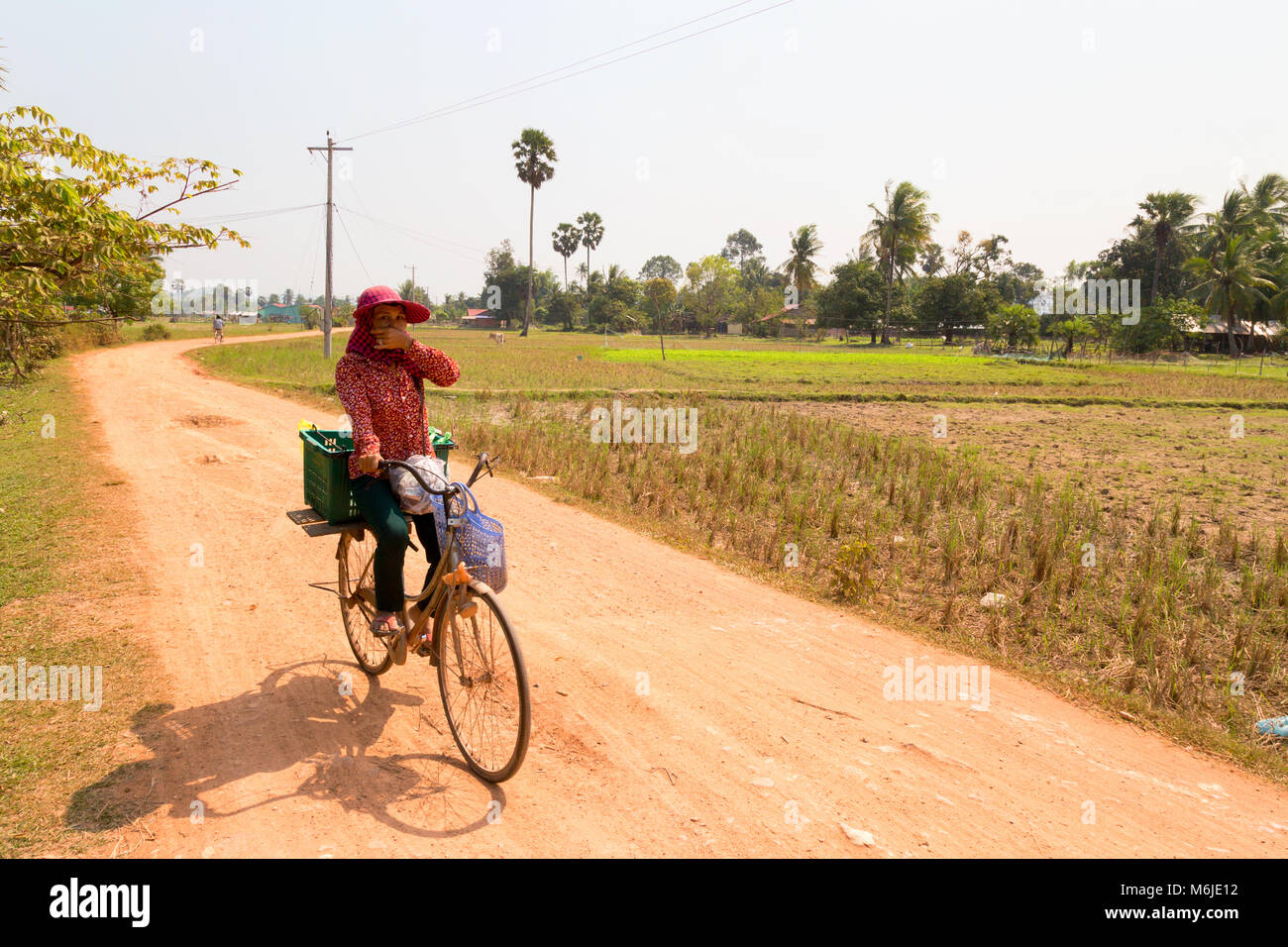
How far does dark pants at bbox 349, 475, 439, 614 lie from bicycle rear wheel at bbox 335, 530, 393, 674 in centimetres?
53

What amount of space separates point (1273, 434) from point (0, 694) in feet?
69.3

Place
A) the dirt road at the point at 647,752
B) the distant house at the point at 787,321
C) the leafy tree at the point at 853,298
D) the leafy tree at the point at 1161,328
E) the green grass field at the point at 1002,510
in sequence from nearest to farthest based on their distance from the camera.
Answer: the dirt road at the point at 647,752 < the green grass field at the point at 1002,510 < the leafy tree at the point at 1161,328 < the leafy tree at the point at 853,298 < the distant house at the point at 787,321

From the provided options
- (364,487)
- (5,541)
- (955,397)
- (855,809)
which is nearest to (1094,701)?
(855,809)

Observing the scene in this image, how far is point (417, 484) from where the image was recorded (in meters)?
3.59

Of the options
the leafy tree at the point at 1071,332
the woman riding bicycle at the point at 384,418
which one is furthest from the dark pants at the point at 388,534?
the leafy tree at the point at 1071,332

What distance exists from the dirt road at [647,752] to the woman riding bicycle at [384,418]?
0.80 m

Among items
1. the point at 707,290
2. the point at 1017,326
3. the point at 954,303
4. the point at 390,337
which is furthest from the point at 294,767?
the point at 707,290

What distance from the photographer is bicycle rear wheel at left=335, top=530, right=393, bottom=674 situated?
14.7 ft

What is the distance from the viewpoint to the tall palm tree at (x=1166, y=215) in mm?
52562

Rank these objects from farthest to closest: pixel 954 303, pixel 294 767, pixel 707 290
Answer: pixel 707 290
pixel 954 303
pixel 294 767

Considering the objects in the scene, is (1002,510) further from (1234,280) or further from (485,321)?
(485,321)

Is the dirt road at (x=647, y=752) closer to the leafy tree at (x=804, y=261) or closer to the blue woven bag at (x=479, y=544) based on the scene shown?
the blue woven bag at (x=479, y=544)

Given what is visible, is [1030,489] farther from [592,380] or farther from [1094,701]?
[592,380]

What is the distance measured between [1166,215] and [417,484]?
63.8 metres
